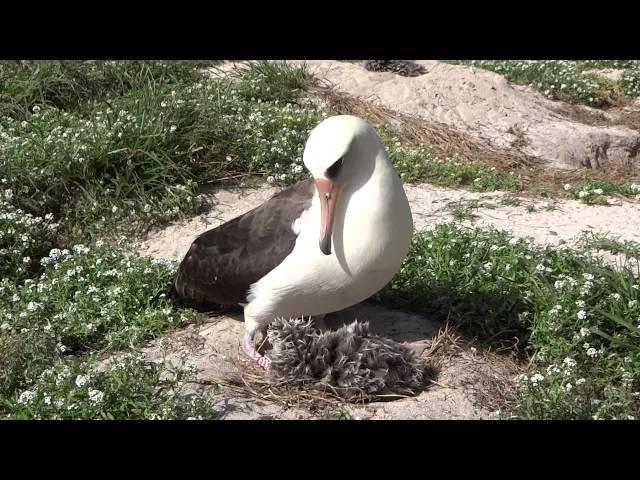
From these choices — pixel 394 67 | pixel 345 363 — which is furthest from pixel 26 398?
pixel 394 67

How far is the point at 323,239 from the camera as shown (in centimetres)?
390

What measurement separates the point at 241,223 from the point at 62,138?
9.12ft

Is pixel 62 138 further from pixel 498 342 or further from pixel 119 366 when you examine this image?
pixel 498 342

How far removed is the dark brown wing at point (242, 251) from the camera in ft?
14.3

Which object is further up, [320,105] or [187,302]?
[320,105]

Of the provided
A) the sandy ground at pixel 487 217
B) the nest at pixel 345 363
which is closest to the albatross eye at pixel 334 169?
the nest at pixel 345 363

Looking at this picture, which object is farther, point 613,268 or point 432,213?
point 432,213

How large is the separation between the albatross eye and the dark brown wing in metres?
0.46

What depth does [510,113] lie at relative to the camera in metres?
8.77

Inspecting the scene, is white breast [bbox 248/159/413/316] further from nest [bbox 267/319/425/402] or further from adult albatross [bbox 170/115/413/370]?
nest [bbox 267/319/425/402]

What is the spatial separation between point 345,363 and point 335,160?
42.4 inches

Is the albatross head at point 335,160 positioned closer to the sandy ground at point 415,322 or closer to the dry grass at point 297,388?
the dry grass at point 297,388

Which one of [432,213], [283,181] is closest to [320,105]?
[283,181]

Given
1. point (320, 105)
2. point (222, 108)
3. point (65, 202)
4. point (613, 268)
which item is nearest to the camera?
point (613, 268)
